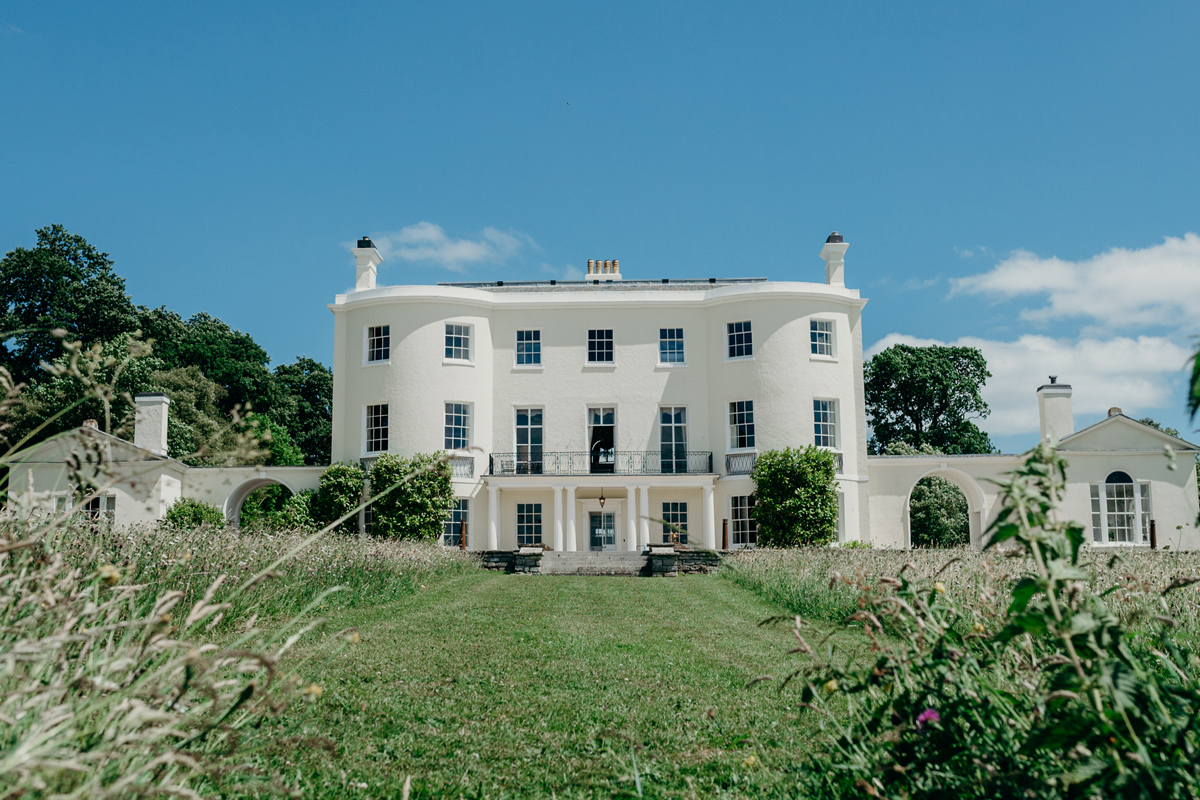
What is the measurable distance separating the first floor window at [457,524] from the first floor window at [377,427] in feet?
10.1

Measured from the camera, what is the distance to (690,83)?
513 inches

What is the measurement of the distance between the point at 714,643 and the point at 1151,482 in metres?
25.8

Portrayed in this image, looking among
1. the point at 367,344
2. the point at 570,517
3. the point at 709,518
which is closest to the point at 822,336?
the point at 709,518

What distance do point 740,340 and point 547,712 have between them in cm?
2472

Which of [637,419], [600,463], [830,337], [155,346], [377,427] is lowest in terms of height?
[600,463]

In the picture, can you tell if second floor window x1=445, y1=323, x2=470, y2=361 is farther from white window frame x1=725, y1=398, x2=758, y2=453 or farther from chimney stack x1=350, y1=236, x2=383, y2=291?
white window frame x1=725, y1=398, x2=758, y2=453

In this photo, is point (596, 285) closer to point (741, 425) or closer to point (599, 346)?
point (599, 346)

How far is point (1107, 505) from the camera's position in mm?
28375

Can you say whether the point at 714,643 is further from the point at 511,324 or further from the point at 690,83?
the point at 511,324

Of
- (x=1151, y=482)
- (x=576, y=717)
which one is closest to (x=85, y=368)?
(x=576, y=717)

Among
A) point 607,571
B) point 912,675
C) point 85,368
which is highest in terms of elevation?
point 85,368

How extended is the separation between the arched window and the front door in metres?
15.5

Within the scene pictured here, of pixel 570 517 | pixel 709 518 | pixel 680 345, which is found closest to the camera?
pixel 570 517

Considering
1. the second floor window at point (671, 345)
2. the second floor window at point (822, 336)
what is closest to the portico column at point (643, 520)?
the second floor window at point (671, 345)
